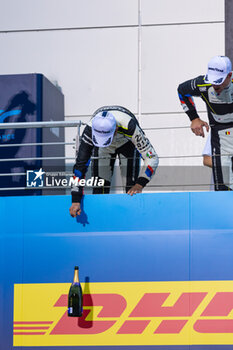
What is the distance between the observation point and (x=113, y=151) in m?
5.01

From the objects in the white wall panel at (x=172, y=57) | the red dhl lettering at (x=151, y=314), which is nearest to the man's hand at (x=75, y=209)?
the red dhl lettering at (x=151, y=314)

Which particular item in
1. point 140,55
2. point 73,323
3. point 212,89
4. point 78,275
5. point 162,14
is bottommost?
point 73,323

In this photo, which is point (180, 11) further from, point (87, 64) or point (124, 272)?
point (124, 272)

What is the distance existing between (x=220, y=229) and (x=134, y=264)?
0.82 meters

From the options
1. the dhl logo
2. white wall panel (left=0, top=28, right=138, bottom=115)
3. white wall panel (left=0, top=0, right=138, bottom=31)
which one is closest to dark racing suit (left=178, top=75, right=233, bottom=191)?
the dhl logo

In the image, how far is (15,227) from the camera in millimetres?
5078

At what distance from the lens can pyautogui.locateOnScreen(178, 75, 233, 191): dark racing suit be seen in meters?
4.73

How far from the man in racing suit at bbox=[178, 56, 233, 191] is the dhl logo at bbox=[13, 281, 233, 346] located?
0.96 meters

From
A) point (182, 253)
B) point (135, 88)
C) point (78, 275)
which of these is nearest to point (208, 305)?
point (182, 253)

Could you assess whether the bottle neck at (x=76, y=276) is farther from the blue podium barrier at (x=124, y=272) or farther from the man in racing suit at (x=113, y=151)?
the man in racing suit at (x=113, y=151)

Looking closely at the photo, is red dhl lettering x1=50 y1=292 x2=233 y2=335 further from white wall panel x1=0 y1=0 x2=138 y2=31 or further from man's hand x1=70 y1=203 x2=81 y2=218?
white wall panel x1=0 y1=0 x2=138 y2=31

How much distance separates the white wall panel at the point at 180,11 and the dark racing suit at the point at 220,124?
2628 mm

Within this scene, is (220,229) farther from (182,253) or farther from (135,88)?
(135,88)

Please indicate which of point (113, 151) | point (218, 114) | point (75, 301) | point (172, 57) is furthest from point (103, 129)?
point (172, 57)
